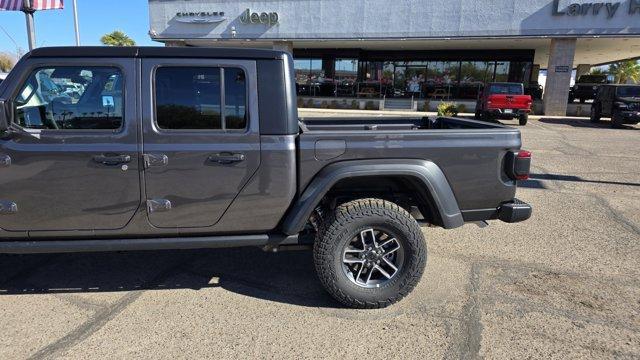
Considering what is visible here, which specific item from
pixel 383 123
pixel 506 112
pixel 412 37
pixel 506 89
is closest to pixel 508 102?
pixel 506 112

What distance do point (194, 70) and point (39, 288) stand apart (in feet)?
7.45

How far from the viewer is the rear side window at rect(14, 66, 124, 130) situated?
309 centimetres

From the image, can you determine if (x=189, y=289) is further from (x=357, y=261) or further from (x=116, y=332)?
(x=357, y=261)

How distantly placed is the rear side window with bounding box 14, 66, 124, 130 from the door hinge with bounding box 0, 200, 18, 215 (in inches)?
22.6

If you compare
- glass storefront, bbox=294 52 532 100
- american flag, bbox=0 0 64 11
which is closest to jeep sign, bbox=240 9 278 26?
glass storefront, bbox=294 52 532 100

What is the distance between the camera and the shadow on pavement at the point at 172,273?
Answer: 366 cm

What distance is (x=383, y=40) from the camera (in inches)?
995

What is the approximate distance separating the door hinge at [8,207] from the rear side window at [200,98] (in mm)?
1161

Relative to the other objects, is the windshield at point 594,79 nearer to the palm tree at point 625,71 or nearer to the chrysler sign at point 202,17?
the chrysler sign at point 202,17

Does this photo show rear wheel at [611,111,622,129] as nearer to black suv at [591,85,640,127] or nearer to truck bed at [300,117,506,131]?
black suv at [591,85,640,127]

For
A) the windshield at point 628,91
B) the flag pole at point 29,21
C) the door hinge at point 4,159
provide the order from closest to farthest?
1. the door hinge at point 4,159
2. the flag pole at point 29,21
3. the windshield at point 628,91

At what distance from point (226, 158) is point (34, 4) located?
7316mm

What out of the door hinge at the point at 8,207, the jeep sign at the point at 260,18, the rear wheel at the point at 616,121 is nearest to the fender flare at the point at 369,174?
the door hinge at the point at 8,207

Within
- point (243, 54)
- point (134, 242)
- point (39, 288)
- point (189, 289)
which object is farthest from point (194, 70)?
point (39, 288)
